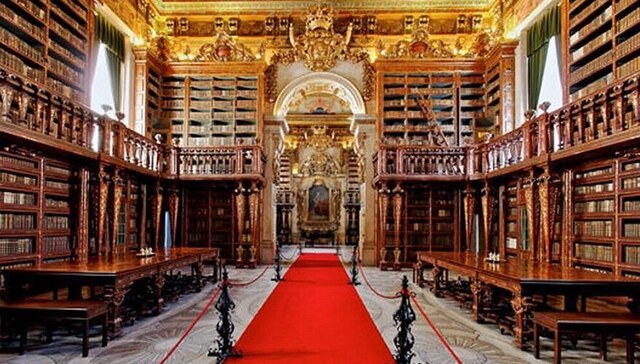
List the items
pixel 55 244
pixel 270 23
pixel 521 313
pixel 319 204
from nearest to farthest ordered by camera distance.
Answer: pixel 521 313 < pixel 55 244 < pixel 270 23 < pixel 319 204

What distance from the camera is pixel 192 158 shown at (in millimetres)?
10758

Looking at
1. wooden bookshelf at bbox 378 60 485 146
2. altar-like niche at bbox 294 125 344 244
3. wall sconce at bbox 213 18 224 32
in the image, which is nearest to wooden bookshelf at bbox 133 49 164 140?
wall sconce at bbox 213 18 224 32

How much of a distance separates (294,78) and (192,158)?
362 cm

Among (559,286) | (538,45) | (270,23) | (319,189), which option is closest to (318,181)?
(319,189)

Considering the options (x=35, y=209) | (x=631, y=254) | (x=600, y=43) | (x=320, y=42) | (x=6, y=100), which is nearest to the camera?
(x=6, y=100)

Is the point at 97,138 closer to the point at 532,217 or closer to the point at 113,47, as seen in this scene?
the point at 113,47

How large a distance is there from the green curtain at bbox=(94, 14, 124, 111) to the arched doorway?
9.62 meters

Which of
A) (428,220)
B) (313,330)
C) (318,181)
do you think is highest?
(318,181)

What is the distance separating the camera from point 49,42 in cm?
767

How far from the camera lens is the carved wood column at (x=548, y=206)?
6867 mm

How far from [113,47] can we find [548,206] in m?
9.35

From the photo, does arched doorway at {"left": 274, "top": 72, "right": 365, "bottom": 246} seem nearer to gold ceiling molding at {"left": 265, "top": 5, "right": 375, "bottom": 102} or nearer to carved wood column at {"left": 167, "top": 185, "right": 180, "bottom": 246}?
gold ceiling molding at {"left": 265, "top": 5, "right": 375, "bottom": 102}

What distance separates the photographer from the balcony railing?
16.7 feet

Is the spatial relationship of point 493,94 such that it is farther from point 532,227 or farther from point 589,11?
point 532,227
